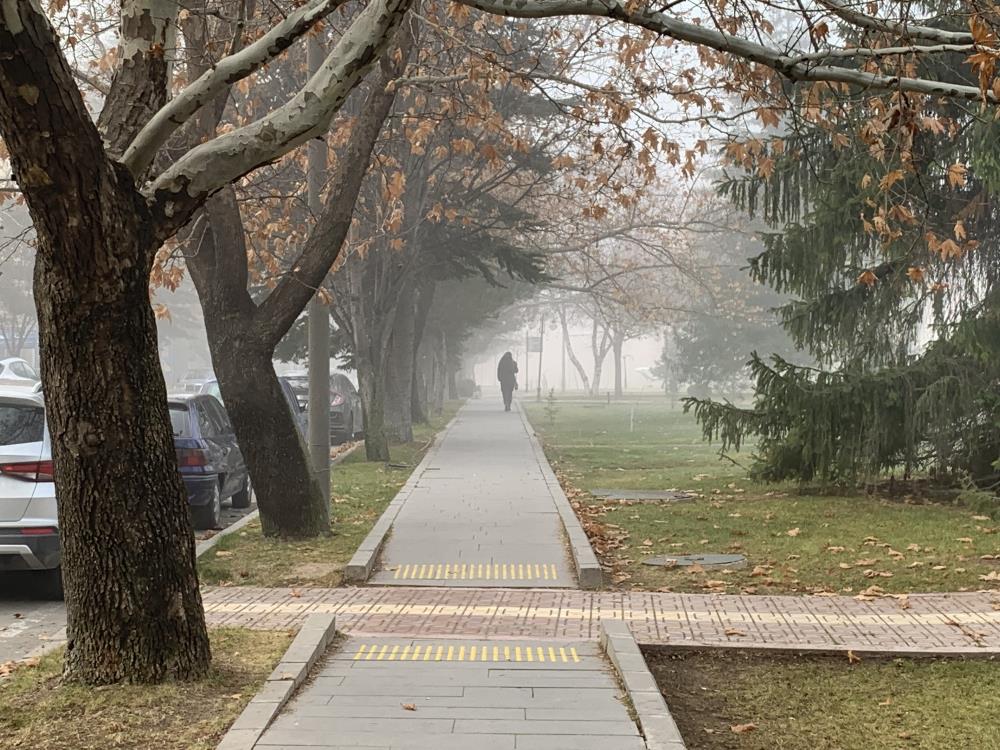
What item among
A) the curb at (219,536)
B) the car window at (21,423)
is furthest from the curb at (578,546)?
the car window at (21,423)

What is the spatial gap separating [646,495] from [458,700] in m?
11.1

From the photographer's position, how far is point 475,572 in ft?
34.2

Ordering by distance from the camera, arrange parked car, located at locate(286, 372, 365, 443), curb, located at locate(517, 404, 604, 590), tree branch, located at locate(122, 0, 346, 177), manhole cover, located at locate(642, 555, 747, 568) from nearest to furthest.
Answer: tree branch, located at locate(122, 0, 346, 177) < curb, located at locate(517, 404, 604, 590) < manhole cover, located at locate(642, 555, 747, 568) < parked car, located at locate(286, 372, 365, 443)

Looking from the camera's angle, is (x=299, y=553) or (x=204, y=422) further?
(x=204, y=422)

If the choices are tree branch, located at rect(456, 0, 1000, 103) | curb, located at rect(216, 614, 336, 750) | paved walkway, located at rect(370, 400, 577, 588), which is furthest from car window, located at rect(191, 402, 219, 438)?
tree branch, located at rect(456, 0, 1000, 103)

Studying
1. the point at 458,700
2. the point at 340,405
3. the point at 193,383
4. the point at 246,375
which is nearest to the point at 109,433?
the point at 458,700

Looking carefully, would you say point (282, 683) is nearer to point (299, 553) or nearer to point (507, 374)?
point (299, 553)

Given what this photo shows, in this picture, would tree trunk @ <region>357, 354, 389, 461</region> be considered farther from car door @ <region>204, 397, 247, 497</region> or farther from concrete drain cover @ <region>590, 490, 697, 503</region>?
car door @ <region>204, 397, 247, 497</region>

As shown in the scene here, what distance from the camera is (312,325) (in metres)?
13.2

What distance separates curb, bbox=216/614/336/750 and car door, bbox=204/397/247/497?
7513 millimetres

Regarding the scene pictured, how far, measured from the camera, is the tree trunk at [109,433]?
5.58 meters

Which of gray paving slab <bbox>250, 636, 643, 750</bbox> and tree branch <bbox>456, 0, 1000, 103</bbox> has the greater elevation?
tree branch <bbox>456, 0, 1000, 103</bbox>

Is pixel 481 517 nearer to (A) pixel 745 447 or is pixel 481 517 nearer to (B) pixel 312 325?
(B) pixel 312 325

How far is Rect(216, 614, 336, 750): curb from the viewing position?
517 centimetres
